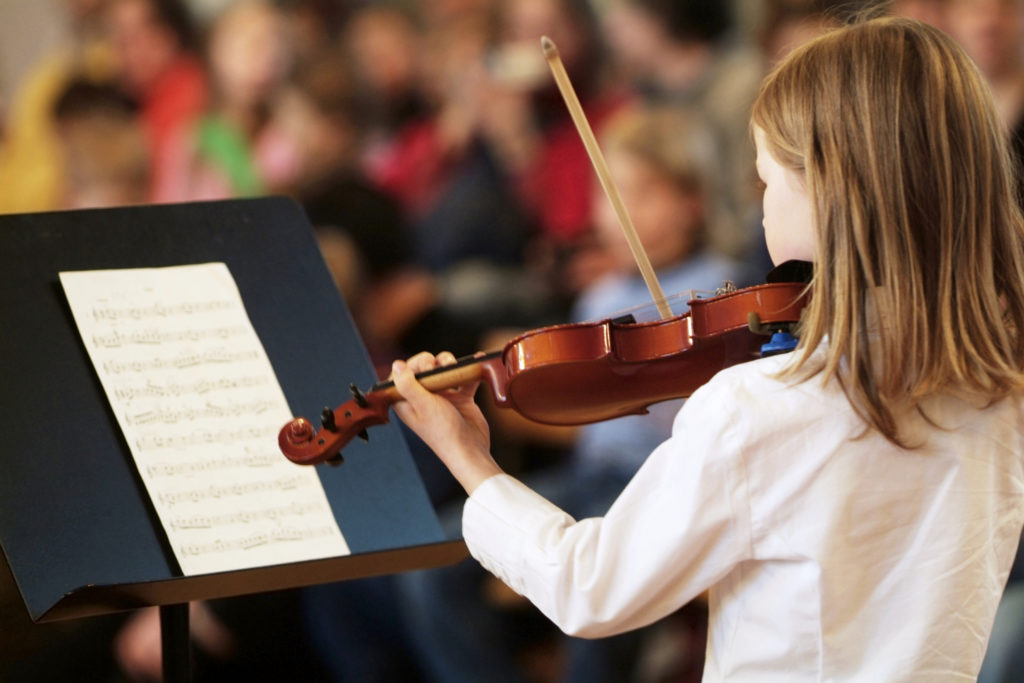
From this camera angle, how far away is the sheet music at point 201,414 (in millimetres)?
1557

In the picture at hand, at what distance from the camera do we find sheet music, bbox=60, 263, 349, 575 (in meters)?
1.56

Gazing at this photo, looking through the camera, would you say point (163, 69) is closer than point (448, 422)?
No

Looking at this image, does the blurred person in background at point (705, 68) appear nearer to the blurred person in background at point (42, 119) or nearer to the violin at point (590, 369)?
the blurred person in background at point (42, 119)

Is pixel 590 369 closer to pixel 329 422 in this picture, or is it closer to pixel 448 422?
pixel 448 422

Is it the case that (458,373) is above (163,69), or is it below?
below

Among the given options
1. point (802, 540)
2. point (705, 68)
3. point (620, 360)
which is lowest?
point (802, 540)

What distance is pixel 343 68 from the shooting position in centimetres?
370

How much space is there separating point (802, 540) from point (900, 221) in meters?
0.32

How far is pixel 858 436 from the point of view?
3.55 feet

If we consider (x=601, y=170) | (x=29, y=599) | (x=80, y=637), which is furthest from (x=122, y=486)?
(x=80, y=637)

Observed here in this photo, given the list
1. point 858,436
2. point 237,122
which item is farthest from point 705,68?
point 858,436

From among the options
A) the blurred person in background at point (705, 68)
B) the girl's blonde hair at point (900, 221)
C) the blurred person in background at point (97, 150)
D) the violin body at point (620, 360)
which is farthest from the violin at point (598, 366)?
the blurred person in background at point (97, 150)

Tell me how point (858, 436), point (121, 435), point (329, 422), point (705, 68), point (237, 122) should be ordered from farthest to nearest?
point (237, 122)
point (705, 68)
point (121, 435)
point (329, 422)
point (858, 436)

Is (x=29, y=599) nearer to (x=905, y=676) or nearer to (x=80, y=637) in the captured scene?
(x=905, y=676)
